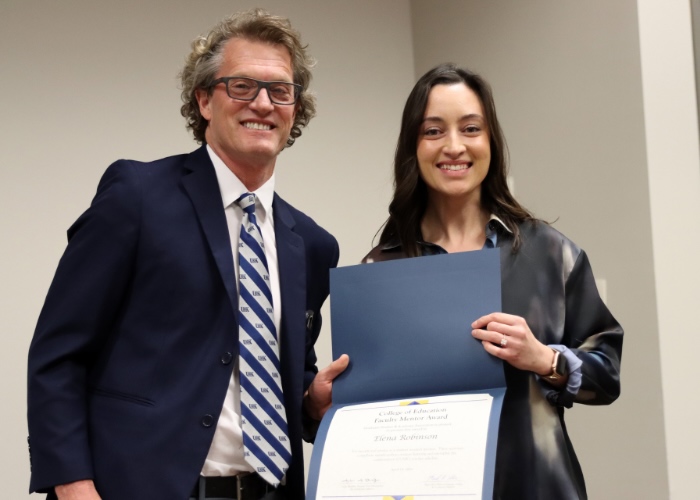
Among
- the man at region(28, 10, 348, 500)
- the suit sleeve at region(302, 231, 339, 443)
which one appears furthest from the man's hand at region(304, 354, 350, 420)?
the suit sleeve at region(302, 231, 339, 443)

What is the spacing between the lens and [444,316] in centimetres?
201

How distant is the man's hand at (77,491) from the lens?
187 cm

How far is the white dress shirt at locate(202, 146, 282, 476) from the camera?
6.57ft

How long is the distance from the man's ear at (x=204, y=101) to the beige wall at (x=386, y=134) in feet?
6.20

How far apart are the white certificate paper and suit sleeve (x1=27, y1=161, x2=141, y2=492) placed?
1.77ft

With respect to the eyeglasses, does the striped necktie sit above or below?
below

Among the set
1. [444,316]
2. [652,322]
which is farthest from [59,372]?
[652,322]

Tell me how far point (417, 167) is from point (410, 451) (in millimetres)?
805

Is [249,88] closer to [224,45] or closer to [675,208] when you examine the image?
[224,45]

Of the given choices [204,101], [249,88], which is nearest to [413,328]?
[249,88]

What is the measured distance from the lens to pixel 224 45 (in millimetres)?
2266

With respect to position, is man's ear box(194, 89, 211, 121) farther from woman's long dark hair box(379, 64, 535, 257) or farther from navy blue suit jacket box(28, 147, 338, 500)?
woman's long dark hair box(379, 64, 535, 257)

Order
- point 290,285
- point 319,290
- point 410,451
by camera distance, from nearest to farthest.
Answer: point 410,451 → point 290,285 → point 319,290

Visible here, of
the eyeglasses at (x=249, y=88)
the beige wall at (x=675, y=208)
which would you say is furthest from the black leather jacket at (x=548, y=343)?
the beige wall at (x=675, y=208)
